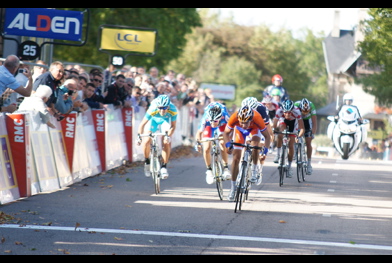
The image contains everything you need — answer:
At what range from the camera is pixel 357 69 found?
7562cm

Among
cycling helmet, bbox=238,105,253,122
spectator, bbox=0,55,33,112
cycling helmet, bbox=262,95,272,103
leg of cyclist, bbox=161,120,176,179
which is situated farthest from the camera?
cycling helmet, bbox=262,95,272,103

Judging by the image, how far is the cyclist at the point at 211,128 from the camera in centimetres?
1493

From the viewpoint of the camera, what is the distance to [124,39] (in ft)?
76.0

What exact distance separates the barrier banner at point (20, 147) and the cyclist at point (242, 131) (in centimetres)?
321

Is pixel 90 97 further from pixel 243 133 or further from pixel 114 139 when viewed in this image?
pixel 243 133

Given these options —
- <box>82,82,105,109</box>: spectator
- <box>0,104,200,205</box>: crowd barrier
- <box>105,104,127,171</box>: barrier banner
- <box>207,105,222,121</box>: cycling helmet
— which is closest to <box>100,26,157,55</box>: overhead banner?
<box>0,104,200,205</box>: crowd barrier

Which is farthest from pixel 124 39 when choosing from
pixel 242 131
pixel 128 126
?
pixel 242 131

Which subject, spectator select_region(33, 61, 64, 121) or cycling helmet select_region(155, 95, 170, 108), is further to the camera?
cycling helmet select_region(155, 95, 170, 108)

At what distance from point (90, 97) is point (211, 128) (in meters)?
3.59

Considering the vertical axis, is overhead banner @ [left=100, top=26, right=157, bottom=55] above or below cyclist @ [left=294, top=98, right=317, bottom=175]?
above

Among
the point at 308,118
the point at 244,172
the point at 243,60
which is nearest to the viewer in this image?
the point at 244,172

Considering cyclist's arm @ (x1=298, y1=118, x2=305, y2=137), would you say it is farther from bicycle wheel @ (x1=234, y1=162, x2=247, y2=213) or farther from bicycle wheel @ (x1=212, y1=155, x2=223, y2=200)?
bicycle wheel @ (x1=234, y1=162, x2=247, y2=213)

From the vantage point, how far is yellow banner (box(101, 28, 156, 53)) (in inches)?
911

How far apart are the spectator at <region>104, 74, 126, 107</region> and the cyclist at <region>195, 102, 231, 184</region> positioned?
4.20 metres
